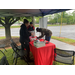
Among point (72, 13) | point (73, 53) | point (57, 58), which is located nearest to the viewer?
point (73, 53)

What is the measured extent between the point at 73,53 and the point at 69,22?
4319 cm

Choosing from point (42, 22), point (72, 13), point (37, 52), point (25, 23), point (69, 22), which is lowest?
point (37, 52)

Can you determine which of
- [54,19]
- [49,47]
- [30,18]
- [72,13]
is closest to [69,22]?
[72,13]

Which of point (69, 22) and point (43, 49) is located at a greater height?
point (69, 22)

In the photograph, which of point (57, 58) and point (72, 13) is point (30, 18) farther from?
point (72, 13)

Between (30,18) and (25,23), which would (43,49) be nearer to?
(25,23)

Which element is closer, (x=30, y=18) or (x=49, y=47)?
(x=49, y=47)

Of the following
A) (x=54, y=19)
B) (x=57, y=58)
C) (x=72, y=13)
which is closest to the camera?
(x=57, y=58)

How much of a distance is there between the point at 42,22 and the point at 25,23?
262 cm

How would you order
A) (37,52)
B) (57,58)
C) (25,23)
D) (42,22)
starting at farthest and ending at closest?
1. (42,22)
2. (25,23)
3. (57,58)
4. (37,52)

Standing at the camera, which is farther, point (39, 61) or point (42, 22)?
point (42, 22)

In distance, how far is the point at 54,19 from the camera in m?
41.6
